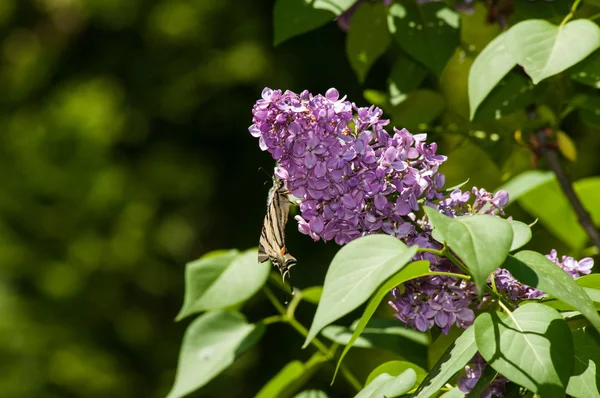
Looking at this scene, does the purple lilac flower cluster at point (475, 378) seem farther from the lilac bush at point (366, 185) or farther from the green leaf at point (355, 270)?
the green leaf at point (355, 270)

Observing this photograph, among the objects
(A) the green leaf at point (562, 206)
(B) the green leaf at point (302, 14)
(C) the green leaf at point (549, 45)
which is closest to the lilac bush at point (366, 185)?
(C) the green leaf at point (549, 45)

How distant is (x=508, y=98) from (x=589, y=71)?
5.5 inches

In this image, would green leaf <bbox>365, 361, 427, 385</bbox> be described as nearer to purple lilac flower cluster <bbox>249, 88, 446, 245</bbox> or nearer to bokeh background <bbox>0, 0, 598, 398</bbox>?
purple lilac flower cluster <bbox>249, 88, 446, 245</bbox>

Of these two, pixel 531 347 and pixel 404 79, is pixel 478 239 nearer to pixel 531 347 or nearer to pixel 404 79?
pixel 531 347

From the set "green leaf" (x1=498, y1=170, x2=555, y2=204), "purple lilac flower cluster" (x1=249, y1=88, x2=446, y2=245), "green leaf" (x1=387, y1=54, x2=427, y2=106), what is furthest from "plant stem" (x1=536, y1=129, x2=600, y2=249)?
"purple lilac flower cluster" (x1=249, y1=88, x2=446, y2=245)

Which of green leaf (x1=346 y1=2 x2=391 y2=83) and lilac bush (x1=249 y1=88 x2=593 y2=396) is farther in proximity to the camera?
green leaf (x1=346 y1=2 x2=391 y2=83)

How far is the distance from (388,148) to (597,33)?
1.23ft

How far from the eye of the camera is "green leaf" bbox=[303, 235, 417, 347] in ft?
2.61

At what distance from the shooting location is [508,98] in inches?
53.3

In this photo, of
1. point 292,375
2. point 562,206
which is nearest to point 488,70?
point 292,375

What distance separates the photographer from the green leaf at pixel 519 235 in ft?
2.81

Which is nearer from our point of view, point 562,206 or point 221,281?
point 221,281

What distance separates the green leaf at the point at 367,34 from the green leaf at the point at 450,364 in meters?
0.72

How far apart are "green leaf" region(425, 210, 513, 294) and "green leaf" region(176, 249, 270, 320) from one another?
566 mm
